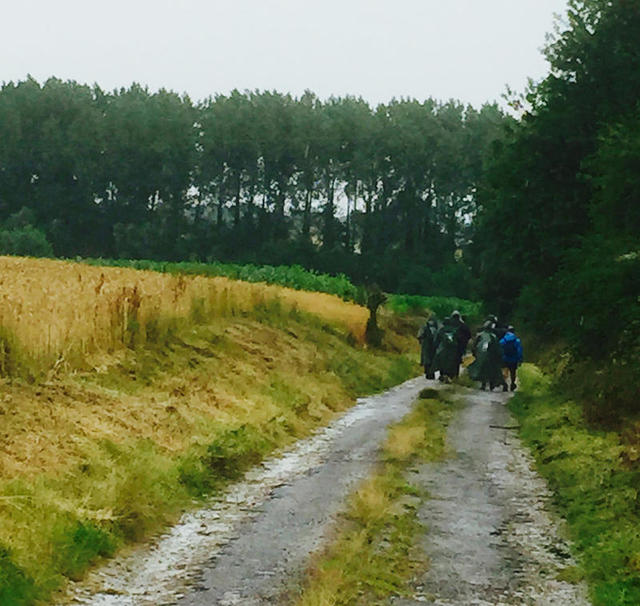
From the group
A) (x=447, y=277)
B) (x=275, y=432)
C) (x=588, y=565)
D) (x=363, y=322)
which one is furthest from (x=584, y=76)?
(x=447, y=277)

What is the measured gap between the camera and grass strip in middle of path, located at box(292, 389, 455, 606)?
7578 millimetres

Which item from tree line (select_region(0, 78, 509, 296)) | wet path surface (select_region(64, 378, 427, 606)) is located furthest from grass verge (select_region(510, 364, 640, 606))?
tree line (select_region(0, 78, 509, 296))

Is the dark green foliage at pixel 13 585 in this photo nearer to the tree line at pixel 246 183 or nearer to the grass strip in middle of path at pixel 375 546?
the grass strip in middle of path at pixel 375 546

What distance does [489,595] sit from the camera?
7715 millimetres

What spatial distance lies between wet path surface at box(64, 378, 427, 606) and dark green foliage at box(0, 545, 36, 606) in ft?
1.25

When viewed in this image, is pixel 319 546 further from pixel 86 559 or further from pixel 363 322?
pixel 363 322

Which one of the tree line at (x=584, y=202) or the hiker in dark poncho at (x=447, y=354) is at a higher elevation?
the tree line at (x=584, y=202)

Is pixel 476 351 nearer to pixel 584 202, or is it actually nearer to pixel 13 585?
pixel 584 202

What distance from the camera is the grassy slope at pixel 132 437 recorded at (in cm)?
849

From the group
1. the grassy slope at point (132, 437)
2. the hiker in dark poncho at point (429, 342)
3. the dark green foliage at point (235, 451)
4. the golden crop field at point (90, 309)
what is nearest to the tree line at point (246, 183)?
the hiker in dark poncho at point (429, 342)

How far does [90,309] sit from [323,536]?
25.2 ft

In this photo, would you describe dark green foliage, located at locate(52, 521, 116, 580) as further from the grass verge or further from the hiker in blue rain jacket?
the hiker in blue rain jacket

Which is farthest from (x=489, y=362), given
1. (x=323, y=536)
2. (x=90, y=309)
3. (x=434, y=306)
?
(x=434, y=306)

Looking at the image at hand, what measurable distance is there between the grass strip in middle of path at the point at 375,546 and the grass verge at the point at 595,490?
159cm
